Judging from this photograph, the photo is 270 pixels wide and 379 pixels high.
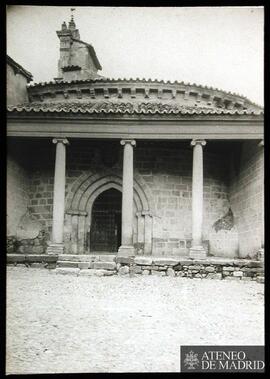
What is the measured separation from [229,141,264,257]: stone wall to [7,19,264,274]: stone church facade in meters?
0.03

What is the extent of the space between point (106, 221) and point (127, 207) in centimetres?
259

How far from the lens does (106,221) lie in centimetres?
1438

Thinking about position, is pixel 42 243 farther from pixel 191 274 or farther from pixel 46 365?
pixel 46 365

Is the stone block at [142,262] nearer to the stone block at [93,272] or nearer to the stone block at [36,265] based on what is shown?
the stone block at [93,272]

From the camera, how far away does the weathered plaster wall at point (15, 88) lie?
14.3 m

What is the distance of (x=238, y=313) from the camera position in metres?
7.35

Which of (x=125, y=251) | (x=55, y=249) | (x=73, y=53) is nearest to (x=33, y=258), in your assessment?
(x=55, y=249)

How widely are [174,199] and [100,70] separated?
10314 millimetres

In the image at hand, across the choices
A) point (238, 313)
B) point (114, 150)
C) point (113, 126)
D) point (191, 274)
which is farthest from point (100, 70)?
point (238, 313)

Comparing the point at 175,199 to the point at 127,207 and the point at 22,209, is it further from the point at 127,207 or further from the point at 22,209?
the point at 22,209

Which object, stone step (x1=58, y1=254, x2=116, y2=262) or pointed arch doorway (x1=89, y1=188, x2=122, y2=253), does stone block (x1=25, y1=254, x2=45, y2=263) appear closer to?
stone step (x1=58, y1=254, x2=116, y2=262)

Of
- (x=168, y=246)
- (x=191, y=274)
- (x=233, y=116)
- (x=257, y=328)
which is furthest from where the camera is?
(x=168, y=246)

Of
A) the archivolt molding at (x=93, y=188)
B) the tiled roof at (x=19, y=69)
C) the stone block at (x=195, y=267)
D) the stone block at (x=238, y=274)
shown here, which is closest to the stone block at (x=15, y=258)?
the archivolt molding at (x=93, y=188)

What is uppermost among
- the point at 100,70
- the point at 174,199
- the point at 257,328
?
the point at 100,70
